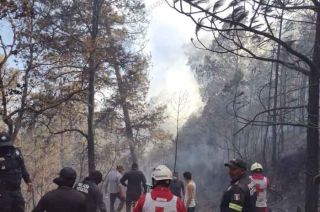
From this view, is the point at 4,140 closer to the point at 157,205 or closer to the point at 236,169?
the point at 157,205

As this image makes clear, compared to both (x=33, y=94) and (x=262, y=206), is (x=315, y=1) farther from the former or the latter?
(x=33, y=94)

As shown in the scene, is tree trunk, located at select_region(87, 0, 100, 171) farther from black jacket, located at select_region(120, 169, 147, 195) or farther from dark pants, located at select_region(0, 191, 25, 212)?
dark pants, located at select_region(0, 191, 25, 212)

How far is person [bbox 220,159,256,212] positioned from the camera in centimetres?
503

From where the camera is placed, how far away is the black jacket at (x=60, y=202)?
4.57 meters

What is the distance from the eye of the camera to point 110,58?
18.2 metres

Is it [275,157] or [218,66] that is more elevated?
[218,66]

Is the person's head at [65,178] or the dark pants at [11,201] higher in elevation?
the person's head at [65,178]

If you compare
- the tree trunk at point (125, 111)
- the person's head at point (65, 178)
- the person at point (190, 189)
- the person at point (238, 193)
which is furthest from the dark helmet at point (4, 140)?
the tree trunk at point (125, 111)

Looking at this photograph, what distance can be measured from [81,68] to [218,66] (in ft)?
100

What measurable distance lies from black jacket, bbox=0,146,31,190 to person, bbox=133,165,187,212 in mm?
2703

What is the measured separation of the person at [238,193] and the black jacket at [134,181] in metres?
7.83

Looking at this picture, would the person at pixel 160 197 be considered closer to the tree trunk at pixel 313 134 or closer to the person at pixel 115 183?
the tree trunk at pixel 313 134

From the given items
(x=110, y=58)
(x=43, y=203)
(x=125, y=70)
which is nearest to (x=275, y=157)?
(x=125, y=70)

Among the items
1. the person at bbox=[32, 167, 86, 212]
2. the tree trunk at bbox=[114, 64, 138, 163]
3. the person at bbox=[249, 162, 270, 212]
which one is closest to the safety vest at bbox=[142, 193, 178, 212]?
the person at bbox=[32, 167, 86, 212]
